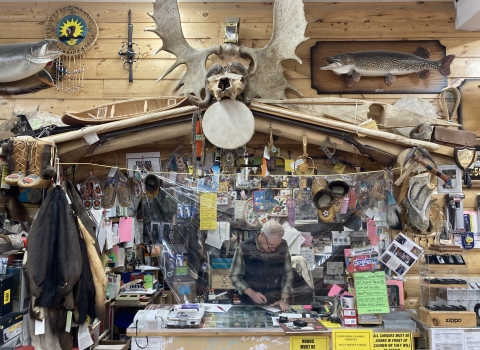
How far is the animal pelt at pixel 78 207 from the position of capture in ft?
9.18

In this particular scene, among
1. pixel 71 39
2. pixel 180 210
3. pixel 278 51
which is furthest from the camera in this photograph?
pixel 71 39

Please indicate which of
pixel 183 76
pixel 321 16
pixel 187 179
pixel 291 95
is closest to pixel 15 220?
pixel 187 179

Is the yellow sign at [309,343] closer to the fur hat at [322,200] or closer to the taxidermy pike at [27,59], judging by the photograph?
the fur hat at [322,200]

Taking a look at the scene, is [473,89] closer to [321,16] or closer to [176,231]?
[321,16]

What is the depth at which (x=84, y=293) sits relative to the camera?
101 inches

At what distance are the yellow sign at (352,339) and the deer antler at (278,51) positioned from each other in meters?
1.69

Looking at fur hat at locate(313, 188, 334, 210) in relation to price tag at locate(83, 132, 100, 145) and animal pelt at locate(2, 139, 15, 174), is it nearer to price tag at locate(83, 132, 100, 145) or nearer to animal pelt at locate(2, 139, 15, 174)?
price tag at locate(83, 132, 100, 145)

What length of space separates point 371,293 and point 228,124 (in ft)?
4.67

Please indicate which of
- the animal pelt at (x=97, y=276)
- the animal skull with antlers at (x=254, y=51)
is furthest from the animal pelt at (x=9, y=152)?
the animal skull with antlers at (x=254, y=51)

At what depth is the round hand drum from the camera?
2.78 metres

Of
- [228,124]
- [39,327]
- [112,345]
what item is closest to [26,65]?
[228,124]

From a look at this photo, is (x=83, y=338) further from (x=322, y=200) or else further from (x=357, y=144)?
(x=357, y=144)

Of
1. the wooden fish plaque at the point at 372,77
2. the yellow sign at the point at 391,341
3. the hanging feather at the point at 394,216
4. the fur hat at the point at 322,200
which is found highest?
the wooden fish plaque at the point at 372,77

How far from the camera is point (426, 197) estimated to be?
2805mm
